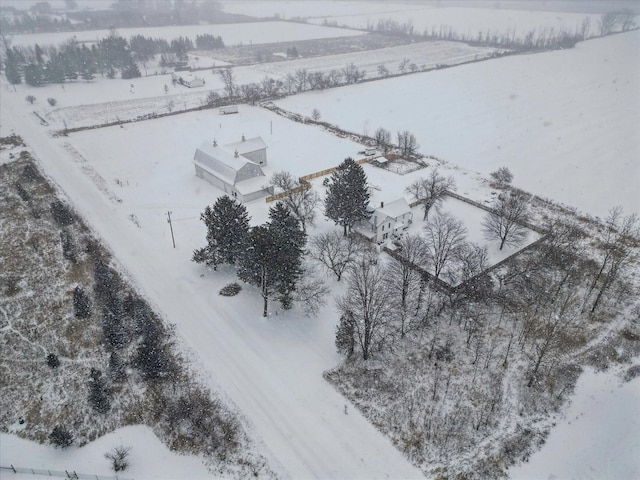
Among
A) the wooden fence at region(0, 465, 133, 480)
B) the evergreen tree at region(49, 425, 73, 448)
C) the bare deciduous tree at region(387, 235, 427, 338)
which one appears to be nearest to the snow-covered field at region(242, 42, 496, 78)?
the bare deciduous tree at region(387, 235, 427, 338)

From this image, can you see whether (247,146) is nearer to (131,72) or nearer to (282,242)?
(282,242)

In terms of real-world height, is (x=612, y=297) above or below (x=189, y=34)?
below

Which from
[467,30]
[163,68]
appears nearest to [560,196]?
[163,68]

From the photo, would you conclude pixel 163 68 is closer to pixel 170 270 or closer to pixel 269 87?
pixel 269 87

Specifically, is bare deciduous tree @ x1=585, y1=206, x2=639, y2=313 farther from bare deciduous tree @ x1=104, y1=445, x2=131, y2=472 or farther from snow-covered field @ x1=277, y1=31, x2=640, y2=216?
bare deciduous tree @ x1=104, y1=445, x2=131, y2=472

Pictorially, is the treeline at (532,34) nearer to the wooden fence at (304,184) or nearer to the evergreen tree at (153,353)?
the wooden fence at (304,184)
